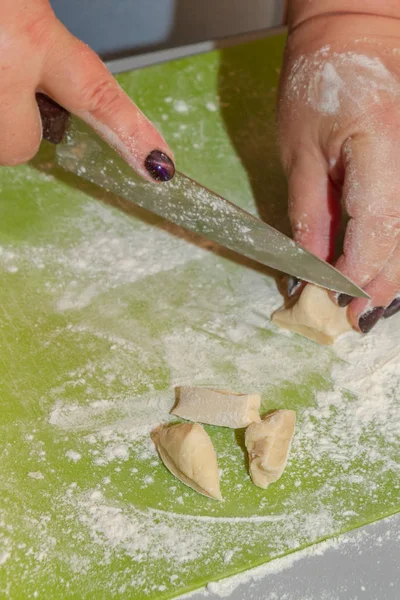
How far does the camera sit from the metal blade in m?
1.23

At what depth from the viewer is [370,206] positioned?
1.19 metres

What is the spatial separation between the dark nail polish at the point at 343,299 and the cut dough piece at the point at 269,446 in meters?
0.25

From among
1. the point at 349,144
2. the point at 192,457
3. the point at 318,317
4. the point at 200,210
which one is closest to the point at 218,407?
the point at 192,457

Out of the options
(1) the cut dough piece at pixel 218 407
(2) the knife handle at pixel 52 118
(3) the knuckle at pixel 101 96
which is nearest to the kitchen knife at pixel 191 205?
(2) the knife handle at pixel 52 118

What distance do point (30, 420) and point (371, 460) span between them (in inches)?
20.9

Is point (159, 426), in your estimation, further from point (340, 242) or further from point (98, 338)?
point (340, 242)

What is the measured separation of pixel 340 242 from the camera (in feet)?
4.69

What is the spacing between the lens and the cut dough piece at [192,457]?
105 cm

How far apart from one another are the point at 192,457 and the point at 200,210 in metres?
0.45

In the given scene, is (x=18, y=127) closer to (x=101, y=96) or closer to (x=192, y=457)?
(x=101, y=96)

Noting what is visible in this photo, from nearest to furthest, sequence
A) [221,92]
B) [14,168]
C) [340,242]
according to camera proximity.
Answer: [340,242], [14,168], [221,92]

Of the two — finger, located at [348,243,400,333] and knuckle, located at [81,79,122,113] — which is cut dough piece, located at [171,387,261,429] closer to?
finger, located at [348,243,400,333]

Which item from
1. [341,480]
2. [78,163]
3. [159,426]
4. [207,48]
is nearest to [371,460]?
[341,480]

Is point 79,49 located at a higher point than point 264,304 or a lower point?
higher
